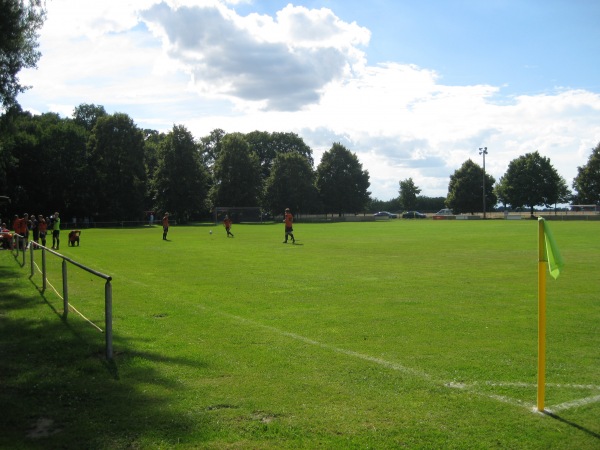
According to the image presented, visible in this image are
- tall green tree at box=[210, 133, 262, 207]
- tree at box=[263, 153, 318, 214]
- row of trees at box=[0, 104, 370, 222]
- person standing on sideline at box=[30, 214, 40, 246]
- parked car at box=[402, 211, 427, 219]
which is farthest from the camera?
parked car at box=[402, 211, 427, 219]

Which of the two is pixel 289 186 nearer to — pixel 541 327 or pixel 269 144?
pixel 269 144

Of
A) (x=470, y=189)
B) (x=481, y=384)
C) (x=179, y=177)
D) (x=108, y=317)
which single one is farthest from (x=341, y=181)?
(x=481, y=384)

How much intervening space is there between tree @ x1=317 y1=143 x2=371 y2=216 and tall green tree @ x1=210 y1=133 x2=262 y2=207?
16.3 meters

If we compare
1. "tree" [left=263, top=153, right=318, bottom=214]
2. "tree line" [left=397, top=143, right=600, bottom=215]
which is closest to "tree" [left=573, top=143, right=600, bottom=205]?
"tree line" [left=397, top=143, right=600, bottom=215]

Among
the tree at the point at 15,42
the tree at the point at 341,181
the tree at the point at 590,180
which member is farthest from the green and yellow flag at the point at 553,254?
the tree at the point at 590,180

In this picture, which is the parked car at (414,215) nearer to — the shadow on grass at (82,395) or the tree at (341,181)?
the tree at (341,181)

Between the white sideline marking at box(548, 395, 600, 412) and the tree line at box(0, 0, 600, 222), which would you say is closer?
the white sideline marking at box(548, 395, 600, 412)

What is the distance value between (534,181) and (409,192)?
36.3 metres

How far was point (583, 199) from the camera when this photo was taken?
99562 mm

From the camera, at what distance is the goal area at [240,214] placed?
272 ft

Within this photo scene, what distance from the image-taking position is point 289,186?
93.4 metres

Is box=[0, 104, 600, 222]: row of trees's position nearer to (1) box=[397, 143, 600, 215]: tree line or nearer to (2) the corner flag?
(1) box=[397, 143, 600, 215]: tree line

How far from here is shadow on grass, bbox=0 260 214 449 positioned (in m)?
4.71

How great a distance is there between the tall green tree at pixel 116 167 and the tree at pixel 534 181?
66074mm
